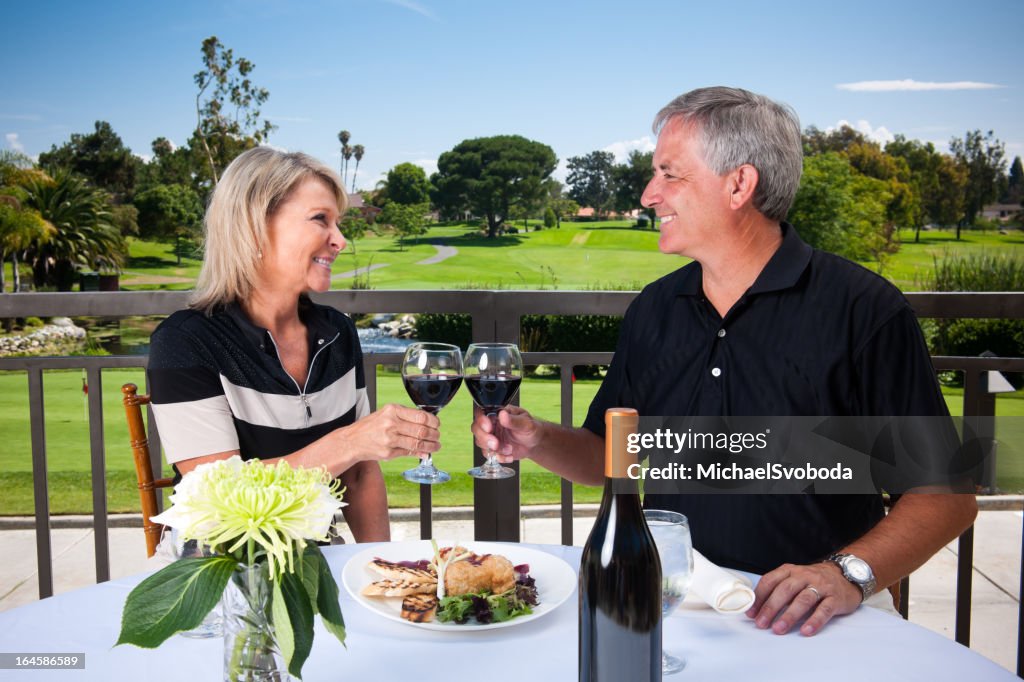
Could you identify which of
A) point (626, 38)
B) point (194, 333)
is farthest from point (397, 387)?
point (194, 333)

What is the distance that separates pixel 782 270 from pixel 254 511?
110cm

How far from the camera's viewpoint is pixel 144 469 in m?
1.49

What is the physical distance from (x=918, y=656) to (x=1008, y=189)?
85.7 feet

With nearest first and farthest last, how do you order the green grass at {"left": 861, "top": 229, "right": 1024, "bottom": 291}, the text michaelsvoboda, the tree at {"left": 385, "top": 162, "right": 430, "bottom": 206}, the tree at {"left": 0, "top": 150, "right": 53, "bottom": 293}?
the text michaelsvoboda, the tree at {"left": 0, "top": 150, "right": 53, "bottom": 293}, the green grass at {"left": 861, "top": 229, "right": 1024, "bottom": 291}, the tree at {"left": 385, "top": 162, "right": 430, "bottom": 206}

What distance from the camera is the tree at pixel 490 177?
24156mm

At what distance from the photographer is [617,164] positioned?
24562 mm

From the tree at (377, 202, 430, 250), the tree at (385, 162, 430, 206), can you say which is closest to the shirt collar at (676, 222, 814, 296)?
the tree at (377, 202, 430, 250)

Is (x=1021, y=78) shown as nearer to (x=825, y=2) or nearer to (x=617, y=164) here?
(x=825, y=2)

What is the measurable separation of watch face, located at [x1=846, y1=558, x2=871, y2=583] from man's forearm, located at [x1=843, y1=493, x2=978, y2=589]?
0.17 ft

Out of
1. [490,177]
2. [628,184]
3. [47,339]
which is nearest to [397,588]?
[47,339]

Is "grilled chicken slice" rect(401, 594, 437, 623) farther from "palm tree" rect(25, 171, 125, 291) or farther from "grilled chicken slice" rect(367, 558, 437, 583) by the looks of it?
"palm tree" rect(25, 171, 125, 291)

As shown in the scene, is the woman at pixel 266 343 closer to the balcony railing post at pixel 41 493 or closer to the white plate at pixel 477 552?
Answer: the white plate at pixel 477 552

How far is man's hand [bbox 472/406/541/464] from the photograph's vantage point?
131 cm

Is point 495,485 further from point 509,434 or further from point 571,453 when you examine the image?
point 509,434
